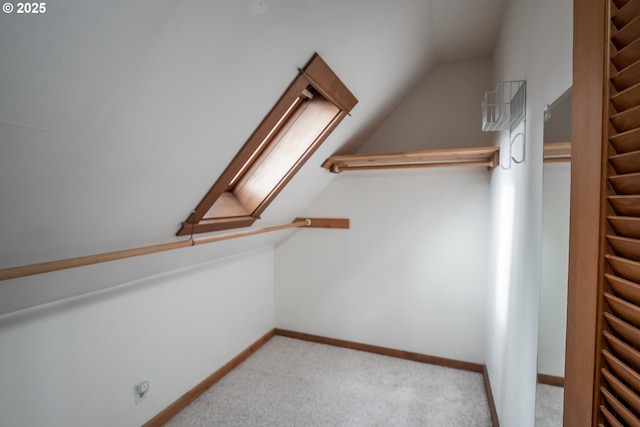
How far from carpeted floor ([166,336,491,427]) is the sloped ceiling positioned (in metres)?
1.34

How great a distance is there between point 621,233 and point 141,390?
226 cm

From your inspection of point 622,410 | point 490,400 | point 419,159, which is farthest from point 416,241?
point 622,410

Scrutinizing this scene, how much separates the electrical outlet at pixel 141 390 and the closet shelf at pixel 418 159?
1876 mm

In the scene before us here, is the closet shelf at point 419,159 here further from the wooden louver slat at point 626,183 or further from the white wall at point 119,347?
the wooden louver slat at point 626,183

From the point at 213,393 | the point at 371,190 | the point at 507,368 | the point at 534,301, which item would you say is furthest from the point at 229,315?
the point at 534,301

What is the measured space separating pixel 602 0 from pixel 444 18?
1682 millimetres

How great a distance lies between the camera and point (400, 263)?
276 cm

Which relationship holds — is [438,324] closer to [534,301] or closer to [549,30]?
[534,301]

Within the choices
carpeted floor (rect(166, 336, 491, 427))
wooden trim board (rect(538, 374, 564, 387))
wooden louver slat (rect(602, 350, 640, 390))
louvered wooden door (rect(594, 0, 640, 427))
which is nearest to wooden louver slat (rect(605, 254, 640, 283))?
louvered wooden door (rect(594, 0, 640, 427))

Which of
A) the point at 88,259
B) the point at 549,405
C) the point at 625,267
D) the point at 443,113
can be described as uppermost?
the point at 443,113

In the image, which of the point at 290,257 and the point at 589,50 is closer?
the point at 589,50

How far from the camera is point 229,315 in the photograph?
262 cm

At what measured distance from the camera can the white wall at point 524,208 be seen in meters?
0.96

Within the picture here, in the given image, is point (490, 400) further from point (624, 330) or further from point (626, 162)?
point (626, 162)
